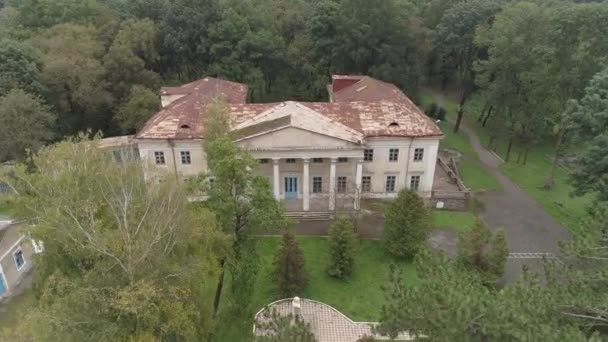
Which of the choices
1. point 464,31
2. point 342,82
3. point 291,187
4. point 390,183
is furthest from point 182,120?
point 464,31

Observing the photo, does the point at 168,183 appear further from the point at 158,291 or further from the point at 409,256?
the point at 409,256

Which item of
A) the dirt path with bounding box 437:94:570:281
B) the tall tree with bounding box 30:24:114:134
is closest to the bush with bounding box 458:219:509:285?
the dirt path with bounding box 437:94:570:281

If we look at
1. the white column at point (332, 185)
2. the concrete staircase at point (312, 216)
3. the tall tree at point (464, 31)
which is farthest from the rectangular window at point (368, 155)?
the tall tree at point (464, 31)

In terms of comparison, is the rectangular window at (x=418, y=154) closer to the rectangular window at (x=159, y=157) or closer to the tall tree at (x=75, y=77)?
the rectangular window at (x=159, y=157)

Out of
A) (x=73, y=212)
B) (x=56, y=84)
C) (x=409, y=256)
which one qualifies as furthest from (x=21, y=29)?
(x=409, y=256)

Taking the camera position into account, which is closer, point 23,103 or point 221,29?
point 23,103

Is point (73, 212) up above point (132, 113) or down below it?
above

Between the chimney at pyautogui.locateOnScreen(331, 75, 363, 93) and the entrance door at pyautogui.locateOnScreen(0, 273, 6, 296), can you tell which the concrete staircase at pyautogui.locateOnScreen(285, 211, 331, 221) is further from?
the entrance door at pyautogui.locateOnScreen(0, 273, 6, 296)
